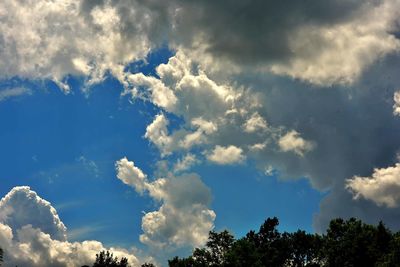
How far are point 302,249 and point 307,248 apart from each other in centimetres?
129

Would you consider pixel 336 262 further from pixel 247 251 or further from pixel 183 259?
pixel 183 259

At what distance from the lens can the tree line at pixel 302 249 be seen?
3629 inches

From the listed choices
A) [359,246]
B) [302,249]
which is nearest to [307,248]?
[302,249]

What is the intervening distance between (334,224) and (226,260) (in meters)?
24.6

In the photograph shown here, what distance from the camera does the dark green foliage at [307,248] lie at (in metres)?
92.1

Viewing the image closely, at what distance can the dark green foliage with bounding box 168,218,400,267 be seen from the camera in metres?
92.1

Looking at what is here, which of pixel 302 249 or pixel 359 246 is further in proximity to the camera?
pixel 302 249

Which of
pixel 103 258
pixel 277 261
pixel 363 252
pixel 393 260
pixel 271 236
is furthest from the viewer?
pixel 271 236

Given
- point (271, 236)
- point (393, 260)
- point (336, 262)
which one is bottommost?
point (393, 260)

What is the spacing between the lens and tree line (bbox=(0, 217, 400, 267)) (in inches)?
3629

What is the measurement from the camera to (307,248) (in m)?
126

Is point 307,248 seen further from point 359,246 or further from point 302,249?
point 359,246

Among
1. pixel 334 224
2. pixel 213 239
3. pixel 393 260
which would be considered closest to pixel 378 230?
pixel 334 224

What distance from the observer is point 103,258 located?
102375 millimetres
